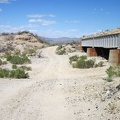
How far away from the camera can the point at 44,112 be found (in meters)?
11.6

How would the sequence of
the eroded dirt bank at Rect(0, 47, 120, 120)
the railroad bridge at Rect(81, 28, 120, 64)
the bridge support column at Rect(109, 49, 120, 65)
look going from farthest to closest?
the railroad bridge at Rect(81, 28, 120, 64), the bridge support column at Rect(109, 49, 120, 65), the eroded dirt bank at Rect(0, 47, 120, 120)

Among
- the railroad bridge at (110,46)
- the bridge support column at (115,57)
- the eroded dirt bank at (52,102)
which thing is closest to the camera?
the eroded dirt bank at (52,102)

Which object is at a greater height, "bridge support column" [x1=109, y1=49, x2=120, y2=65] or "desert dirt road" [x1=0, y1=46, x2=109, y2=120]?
"bridge support column" [x1=109, y1=49, x2=120, y2=65]

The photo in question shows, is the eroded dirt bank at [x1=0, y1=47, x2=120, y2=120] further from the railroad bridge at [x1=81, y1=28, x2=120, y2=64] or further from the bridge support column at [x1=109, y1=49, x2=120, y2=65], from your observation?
the railroad bridge at [x1=81, y1=28, x2=120, y2=64]

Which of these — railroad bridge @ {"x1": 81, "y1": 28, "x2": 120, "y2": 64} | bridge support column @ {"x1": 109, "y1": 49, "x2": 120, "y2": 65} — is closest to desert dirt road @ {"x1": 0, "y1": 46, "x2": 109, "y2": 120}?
bridge support column @ {"x1": 109, "y1": 49, "x2": 120, "y2": 65}

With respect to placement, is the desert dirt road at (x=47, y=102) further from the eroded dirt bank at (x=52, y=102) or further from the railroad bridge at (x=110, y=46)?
the railroad bridge at (x=110, y=46)

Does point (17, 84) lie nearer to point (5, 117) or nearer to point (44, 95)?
point (44, 95)

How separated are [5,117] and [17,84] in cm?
737

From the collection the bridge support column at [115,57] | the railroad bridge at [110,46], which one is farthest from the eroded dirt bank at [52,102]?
the railroad bridge at [110,46]

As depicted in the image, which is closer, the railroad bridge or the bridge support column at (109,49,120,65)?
the bridge support column at (109,49,120,65)

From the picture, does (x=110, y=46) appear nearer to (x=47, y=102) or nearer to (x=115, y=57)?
(x=115, y=57)

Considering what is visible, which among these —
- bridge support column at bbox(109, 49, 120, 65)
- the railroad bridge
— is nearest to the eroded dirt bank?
bridge support column at bbox(109, 49, 120, 65)

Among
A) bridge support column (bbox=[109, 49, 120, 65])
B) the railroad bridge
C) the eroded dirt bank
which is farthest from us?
the railroad bridge

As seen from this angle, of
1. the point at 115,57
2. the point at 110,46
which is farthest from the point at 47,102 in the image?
the point at 110,46
